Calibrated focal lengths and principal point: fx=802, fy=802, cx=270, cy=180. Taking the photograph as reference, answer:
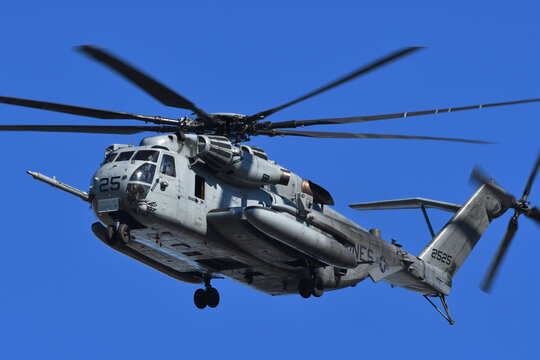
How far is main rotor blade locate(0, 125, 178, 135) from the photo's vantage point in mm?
18598

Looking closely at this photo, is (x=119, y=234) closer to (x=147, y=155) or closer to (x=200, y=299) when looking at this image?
(x=147, y=155)

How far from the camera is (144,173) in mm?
18422

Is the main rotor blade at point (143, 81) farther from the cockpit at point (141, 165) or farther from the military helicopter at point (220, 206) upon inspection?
the cockpit at point (141, 165)

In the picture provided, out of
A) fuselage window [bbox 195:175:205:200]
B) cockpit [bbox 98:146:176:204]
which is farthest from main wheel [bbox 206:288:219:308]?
cockpit [bbox 98:146:176:204]

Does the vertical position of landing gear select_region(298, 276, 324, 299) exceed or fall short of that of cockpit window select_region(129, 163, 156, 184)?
it falls short

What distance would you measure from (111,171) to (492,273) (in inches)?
472

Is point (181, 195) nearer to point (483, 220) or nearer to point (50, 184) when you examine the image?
point (50, 184)

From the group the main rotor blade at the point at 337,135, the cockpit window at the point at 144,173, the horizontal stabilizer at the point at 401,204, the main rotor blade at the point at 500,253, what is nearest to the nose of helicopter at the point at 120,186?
the cockpit window at the point at 144,173

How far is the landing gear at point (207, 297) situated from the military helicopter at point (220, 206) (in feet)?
0.09

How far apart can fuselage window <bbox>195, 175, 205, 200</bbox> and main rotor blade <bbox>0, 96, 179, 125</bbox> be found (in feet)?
5.03

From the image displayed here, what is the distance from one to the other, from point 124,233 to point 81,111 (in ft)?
9.67

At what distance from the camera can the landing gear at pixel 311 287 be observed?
21.5 meters

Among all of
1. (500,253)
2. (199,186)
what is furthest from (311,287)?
(500,253)

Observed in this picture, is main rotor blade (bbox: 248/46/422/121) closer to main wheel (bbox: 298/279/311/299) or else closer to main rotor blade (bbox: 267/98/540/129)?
main rotor blade (bbox: 267/98/540/129)
